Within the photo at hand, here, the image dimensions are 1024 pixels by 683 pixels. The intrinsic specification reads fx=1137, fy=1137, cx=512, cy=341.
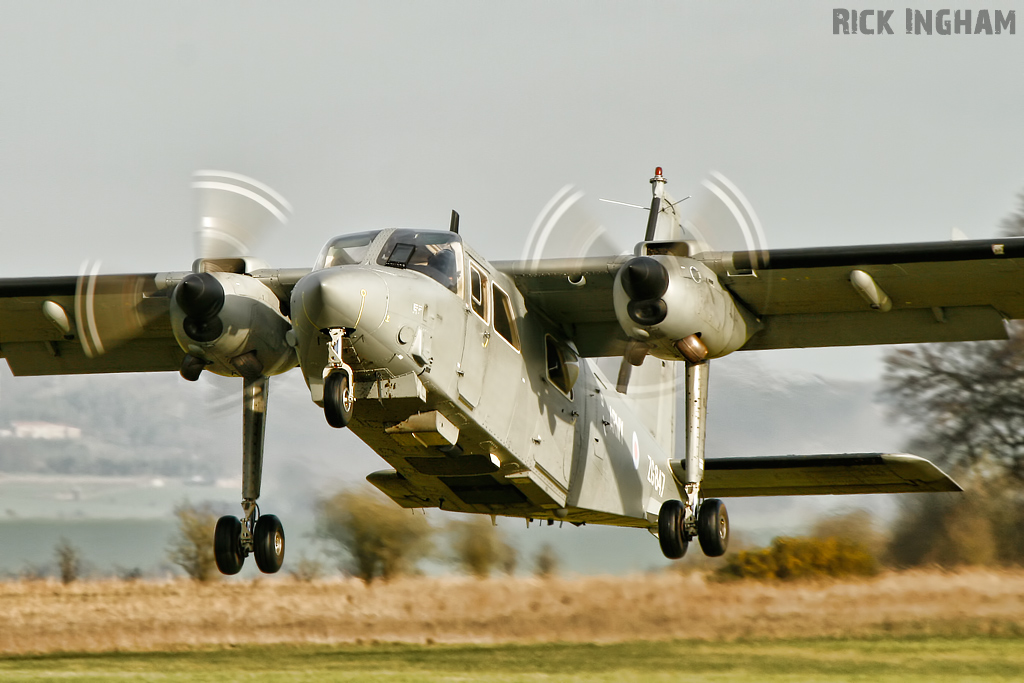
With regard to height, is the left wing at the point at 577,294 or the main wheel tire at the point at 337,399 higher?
the left wing at the point at 577,294

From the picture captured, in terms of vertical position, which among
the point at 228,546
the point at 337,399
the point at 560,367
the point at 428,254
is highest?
the point at 428,254

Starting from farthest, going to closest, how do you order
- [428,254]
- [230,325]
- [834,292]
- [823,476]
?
[823,476] → [834,292] → [230,325] → [428,254]

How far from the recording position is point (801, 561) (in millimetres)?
14086

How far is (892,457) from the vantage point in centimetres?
1113

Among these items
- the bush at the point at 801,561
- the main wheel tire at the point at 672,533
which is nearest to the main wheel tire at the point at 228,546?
the main wheel tire at the point at 672,533

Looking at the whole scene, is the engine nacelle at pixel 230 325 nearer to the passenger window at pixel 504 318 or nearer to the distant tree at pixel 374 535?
the passenger window at pixel 504 318

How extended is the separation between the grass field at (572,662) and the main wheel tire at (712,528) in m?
1.98

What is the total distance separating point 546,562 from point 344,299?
7205mm

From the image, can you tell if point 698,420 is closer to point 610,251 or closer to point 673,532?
point 673,532

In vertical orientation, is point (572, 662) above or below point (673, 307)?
below

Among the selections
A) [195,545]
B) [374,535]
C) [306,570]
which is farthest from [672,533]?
[195,545]

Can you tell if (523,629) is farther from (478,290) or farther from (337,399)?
(337,399)

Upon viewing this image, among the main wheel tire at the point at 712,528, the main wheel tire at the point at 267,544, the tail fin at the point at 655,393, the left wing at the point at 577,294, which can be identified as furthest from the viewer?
the tail fin at the point at 655,393

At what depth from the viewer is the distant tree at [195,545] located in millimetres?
15277
